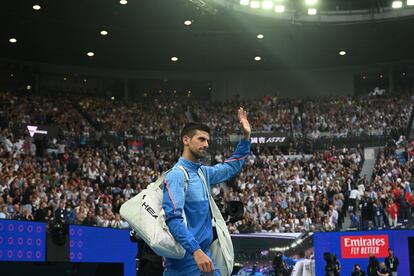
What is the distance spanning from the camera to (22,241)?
50.5ft

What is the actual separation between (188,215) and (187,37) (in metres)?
30.0

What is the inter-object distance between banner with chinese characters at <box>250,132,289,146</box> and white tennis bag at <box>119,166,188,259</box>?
29.4 metres

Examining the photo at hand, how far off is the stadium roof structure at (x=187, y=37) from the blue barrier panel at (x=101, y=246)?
40.7 feet

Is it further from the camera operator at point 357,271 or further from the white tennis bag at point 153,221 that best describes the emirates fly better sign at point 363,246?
the white tennis bag at point 153,221

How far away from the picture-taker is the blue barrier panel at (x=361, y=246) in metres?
19.5

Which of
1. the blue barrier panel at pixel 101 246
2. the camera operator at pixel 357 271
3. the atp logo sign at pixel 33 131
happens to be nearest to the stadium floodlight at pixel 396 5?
the atp logo sign at pixel 33 131

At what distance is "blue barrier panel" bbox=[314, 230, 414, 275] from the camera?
19.5 m

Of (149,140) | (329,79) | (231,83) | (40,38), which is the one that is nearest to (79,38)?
(40,38)

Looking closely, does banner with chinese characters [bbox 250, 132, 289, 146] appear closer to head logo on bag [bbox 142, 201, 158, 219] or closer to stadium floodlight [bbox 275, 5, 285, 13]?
stadium floodlight [bbox 275, 5, 285, 13]

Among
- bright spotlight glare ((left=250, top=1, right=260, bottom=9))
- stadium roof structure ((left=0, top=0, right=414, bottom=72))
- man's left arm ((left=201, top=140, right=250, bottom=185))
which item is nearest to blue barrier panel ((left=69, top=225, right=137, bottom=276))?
man's left arm ((left=201, top=140, right=250, bottom=185))

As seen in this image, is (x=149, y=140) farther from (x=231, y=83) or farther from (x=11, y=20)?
(x=231, y=83)

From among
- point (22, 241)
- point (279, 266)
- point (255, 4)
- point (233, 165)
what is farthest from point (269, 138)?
point (233, 165)

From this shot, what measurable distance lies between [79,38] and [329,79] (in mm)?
16088

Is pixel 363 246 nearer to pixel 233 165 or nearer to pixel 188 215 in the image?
pixel 233 165
